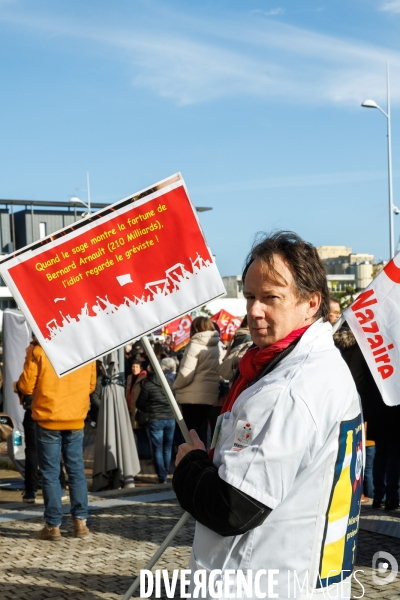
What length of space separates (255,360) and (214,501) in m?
0.45

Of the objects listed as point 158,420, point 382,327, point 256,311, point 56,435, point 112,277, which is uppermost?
point 112,277

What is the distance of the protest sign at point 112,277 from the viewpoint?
11.6 feet

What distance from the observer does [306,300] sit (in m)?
2.46

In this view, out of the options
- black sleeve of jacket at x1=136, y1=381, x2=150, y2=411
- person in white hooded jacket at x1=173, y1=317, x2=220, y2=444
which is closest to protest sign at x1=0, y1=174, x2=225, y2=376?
person in white hooded jacket at x1=173, y1=317, x2=220, y2=444

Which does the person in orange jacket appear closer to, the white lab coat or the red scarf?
the red scarf

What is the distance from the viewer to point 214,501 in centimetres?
216

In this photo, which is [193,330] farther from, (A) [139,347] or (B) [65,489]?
(A) [139,347]

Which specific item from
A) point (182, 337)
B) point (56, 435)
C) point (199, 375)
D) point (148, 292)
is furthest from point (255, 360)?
point (182, 337)

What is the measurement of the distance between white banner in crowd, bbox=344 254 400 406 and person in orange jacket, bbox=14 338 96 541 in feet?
9.79

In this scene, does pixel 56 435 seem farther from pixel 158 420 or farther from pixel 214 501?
pixel 214 501

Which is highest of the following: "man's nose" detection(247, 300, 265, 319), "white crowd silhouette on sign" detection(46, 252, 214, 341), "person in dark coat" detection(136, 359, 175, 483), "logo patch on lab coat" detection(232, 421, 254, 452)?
"white crowd silhouette on sign" detection(46, 252, 214, 341)

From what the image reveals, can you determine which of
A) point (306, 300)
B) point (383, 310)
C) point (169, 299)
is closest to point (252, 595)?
point (306, 300)

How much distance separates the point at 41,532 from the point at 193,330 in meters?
3.27

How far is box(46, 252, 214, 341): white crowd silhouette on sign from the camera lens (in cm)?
354
